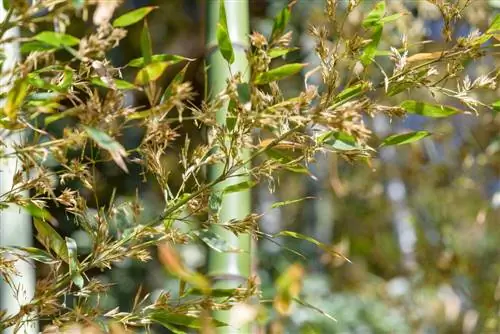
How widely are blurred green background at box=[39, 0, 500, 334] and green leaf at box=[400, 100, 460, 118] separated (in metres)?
1.23

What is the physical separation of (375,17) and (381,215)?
255 cm

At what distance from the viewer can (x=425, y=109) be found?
0.62 m

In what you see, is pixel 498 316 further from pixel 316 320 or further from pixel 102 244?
pixel 102 244

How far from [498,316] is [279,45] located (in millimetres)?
1794

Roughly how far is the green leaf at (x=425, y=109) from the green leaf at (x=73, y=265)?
24cm

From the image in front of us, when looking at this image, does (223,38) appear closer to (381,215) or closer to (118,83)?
(118,83)

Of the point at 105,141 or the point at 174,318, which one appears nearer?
the point at 105,141

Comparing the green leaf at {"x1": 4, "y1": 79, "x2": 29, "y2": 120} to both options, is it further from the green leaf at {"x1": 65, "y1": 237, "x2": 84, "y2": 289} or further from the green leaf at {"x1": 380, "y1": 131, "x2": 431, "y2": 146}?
the green leaf at {"x1": 380, "y1": 131, "x2": 431, "y2": 146}

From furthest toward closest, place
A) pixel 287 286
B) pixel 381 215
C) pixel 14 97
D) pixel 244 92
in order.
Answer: pixel 381 215 → pixel 244 92 → pixel 14 97 → pixel 287 286

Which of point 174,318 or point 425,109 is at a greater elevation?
point 425,109

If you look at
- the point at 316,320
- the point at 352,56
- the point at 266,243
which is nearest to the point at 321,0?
the point at 266,243

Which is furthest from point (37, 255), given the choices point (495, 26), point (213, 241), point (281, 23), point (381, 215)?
point (381, 215)

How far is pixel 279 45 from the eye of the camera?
56 cm

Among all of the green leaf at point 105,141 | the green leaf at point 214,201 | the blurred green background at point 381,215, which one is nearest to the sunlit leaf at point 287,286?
the green leaf at point 105,141
